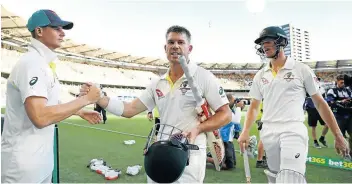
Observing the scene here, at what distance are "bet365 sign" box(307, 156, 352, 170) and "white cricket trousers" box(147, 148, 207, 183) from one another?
4949 mm

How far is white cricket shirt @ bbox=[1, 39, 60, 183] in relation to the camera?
6.99 feet

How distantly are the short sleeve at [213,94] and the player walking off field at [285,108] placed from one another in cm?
102

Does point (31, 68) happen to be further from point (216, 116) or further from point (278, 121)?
point (278, 121)

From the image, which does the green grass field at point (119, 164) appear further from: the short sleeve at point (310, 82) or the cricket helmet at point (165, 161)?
the cricket helmet at point (165, 161)

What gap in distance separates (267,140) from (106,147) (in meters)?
6.45

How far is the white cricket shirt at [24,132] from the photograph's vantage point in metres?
2.13

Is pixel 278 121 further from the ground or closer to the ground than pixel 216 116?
closer to the ground

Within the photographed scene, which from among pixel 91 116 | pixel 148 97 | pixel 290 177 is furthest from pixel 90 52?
pixel 290 177

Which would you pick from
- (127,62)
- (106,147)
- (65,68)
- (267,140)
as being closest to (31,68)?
(267,140)

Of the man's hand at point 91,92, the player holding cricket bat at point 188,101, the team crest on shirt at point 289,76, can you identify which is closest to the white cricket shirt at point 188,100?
the player holding cricket bat at point 188,101

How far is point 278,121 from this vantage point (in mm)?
3148

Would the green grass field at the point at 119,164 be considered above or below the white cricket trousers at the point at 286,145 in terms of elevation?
below

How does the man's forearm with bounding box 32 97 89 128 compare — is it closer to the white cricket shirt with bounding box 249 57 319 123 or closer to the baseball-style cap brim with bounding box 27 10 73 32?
the baseball-style cap brim with bounding box 27 10 73 32

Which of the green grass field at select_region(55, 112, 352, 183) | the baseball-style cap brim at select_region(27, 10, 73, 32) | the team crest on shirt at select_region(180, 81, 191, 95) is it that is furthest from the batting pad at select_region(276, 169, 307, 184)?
the green grass field at select_region(55, 112, 352, 183)
